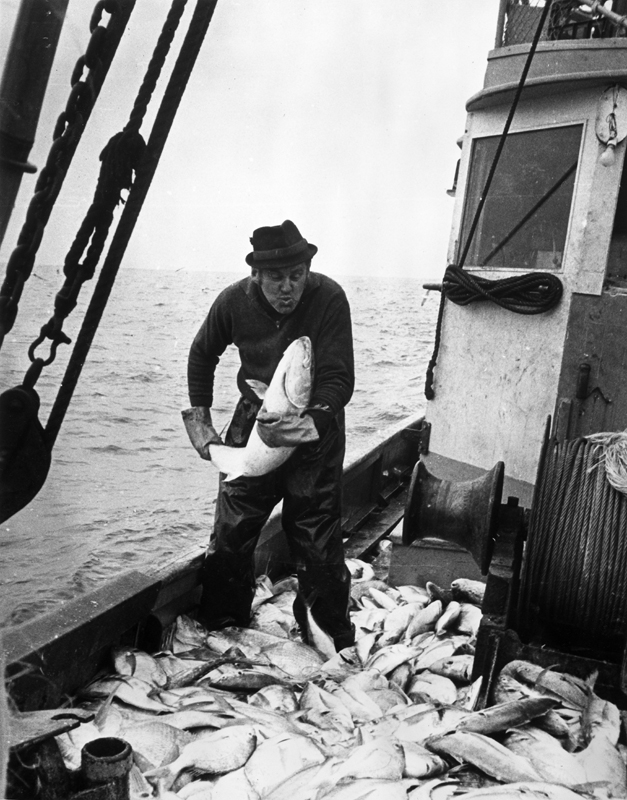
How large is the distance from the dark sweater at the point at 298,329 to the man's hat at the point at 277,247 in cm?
21

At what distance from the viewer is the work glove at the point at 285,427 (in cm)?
363

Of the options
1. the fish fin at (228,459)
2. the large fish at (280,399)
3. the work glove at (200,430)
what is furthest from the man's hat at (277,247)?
the fish fin at (228,459)

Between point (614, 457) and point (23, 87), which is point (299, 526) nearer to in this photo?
point (614, 457)

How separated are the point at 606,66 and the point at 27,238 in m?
4.49

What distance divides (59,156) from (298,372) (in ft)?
7.04

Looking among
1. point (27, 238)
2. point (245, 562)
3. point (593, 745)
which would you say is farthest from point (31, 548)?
point (27, 238)

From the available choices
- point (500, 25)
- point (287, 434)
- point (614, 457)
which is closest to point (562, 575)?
point (614, 457)

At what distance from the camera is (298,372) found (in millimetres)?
3637

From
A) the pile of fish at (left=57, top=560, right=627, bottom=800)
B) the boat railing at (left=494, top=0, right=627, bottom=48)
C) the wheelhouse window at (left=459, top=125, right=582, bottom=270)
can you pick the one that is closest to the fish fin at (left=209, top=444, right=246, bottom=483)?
the pile of fish at (left=57, top=560, right=627, bottom=800)

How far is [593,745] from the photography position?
9.50 ft

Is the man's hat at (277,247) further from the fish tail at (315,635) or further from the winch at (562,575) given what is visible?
the fish tail at (315,635)

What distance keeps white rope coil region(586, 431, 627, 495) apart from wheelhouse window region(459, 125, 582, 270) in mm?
1960

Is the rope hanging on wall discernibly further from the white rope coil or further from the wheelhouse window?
the white rope coil

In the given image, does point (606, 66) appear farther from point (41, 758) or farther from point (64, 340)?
point (41, 758)
